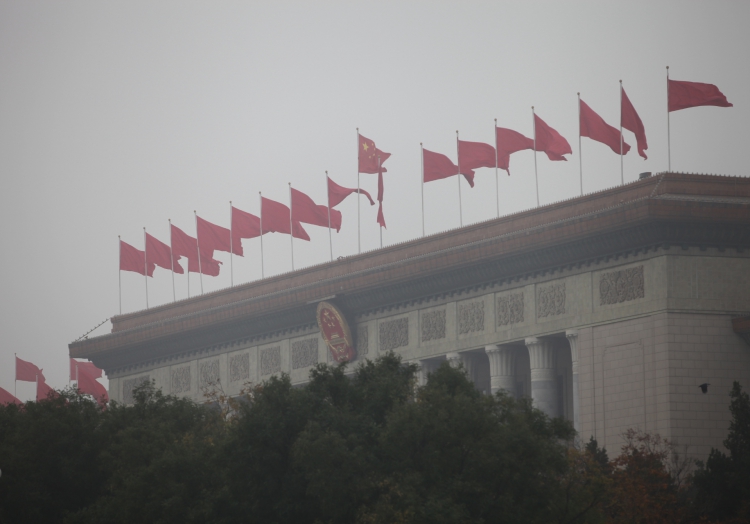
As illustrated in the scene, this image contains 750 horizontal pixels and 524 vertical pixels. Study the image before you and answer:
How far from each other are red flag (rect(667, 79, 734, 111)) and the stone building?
238 centimetres

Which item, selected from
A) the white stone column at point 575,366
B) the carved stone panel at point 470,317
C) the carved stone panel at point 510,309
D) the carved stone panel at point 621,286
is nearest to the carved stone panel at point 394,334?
the carved stone panel at point 470,317

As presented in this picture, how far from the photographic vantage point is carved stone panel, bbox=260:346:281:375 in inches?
2402

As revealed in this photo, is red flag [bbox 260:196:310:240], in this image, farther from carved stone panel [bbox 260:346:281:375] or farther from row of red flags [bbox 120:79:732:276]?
carved stone panel [bbox 260:346:281:375]

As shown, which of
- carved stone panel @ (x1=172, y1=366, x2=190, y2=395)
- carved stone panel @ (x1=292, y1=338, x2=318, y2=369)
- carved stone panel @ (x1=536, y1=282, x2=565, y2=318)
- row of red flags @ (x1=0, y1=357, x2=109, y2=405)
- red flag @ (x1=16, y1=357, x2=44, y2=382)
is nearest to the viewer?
carved stone panel @ (x1=536, y1=282, x2=565, y2=318)

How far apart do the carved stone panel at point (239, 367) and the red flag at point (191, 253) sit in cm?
438

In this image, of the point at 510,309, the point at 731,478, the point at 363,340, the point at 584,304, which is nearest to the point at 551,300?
the point at 584,304

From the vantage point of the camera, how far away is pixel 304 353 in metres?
59.4

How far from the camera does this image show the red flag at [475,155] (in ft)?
168

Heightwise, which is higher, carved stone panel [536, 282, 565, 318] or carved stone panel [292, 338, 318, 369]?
carved stone panel [536, 282, 565, 318]

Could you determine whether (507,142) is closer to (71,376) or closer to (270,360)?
(270,360)

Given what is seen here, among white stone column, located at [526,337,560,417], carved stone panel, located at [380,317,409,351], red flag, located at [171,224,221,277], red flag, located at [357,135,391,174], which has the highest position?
red flag, located at [357,135,391,174]

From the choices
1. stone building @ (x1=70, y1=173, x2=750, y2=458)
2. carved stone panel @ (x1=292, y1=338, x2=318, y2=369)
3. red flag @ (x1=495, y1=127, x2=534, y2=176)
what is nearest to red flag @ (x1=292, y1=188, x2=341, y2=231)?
stone building @ (x1=70, y1=173, x2=750, y2=458)

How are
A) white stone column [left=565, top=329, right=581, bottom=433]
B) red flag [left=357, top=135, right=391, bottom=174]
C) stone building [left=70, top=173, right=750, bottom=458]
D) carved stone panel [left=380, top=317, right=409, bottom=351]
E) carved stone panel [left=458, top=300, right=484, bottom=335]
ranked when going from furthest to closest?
red flag [left=357, top=135, right=391, bottom=174]
carved stone panel [left=380, top=317, right=409, bottom=351]
carved stone panel [left=458, top=300, right=484, bottom=335]
white stone column [left=565, top=329, right=581, bottom=433]
stone building [left=70, top=173, right=750, bottom=458]

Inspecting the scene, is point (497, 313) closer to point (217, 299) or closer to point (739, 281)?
point (739, 281)
